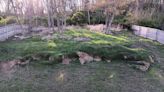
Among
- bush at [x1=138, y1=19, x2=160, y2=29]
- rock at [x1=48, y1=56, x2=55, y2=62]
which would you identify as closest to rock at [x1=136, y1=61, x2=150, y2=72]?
rock at [x1=48, y1=56, x2=55, y2=62]

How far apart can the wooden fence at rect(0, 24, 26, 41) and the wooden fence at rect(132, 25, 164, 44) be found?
289 inches

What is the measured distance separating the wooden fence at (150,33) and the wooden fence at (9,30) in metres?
7.35

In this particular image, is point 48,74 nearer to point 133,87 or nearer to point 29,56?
point 29,56

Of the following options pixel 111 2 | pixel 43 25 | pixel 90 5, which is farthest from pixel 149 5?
pixel 43 25

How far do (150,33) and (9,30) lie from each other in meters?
7.77

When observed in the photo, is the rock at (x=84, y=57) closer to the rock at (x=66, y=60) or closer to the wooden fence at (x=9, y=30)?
the rock at (x=66, y=60)

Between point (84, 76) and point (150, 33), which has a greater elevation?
point (84, 76)

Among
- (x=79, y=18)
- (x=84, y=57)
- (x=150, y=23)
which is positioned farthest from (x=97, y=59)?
(x=79, y=18)

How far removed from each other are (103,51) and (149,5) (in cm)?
1363

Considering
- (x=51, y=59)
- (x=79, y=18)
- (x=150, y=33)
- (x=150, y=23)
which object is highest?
(x=51, y=59)

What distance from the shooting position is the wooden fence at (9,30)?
1130 cm

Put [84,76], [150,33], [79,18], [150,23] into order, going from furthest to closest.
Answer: [79,18], [150,23], [150,33], [84,76]

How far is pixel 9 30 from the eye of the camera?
12.7 metres

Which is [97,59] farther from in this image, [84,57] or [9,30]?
[9,30]
